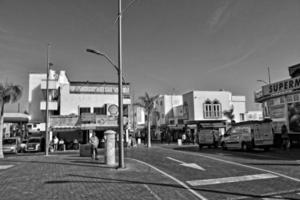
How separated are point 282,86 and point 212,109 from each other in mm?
23898

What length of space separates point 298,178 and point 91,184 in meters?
7.27

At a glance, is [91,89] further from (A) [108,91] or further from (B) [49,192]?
(B) [49,192]

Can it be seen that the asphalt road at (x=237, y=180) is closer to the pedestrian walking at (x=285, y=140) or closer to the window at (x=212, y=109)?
the pedestrian walking at (x=285, y=140)

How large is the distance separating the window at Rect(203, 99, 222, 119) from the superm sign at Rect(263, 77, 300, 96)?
20.5m

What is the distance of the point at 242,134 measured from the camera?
72.0 feet

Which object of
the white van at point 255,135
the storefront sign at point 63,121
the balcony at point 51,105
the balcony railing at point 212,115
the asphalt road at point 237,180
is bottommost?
the asphalt road at point 237,180

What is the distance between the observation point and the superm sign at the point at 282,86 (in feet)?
83.6

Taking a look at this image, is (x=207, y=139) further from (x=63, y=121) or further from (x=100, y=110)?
(x=63, y=121)

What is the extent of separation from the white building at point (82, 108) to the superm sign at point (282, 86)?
17.2 m

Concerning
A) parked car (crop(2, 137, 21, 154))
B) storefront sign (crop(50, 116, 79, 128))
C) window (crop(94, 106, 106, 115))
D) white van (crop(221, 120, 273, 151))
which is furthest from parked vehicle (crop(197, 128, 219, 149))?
parked car (crop(2, 137, 21, 154))

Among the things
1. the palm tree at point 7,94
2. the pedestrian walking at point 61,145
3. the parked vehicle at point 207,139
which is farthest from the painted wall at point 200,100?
the palm tree at point 7,94

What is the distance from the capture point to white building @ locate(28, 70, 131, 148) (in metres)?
32.7

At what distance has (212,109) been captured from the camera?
50.9 m

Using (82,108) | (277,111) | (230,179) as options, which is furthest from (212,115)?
(230,179)
